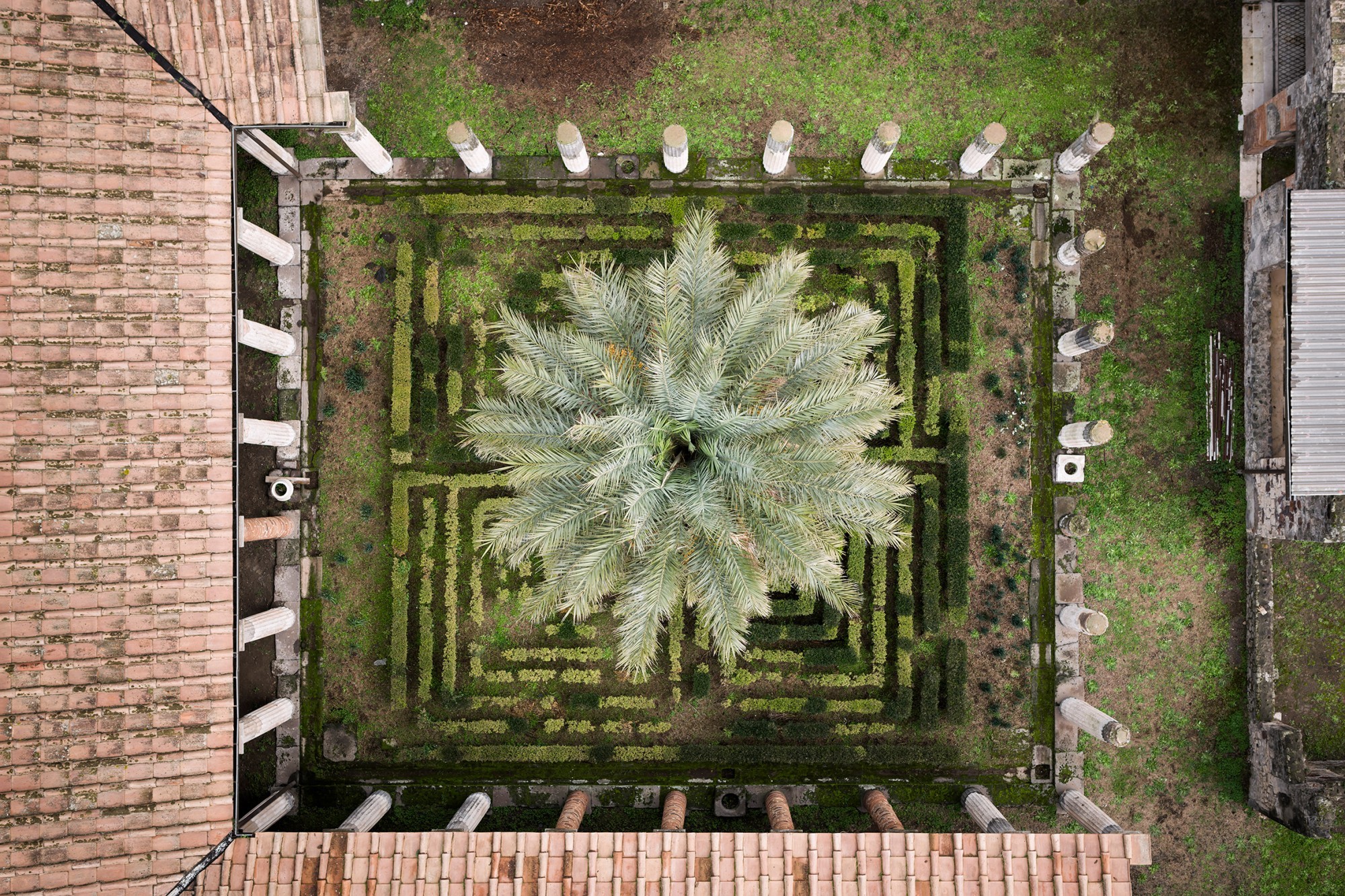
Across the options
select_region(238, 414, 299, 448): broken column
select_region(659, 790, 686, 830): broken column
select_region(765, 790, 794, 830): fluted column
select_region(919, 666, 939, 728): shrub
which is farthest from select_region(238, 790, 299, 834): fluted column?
select_region(919, 666, 939, 728): shrub

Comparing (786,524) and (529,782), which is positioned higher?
(786,524)

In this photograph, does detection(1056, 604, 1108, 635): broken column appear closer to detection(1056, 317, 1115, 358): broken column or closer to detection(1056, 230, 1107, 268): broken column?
detection(1056, 317, 1115, 358): broken column

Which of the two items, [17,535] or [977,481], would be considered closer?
[17,535]

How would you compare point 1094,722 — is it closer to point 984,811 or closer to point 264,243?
point 984,811

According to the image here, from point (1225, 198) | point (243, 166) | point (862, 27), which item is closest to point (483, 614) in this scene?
point (243, 166)

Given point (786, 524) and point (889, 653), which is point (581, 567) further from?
point (889, 653)

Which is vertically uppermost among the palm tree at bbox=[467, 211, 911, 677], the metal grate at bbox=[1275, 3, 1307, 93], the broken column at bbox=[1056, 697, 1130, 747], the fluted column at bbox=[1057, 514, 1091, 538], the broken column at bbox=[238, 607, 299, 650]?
the metal grate at bbox=[1275, 3, 1307, 93]
